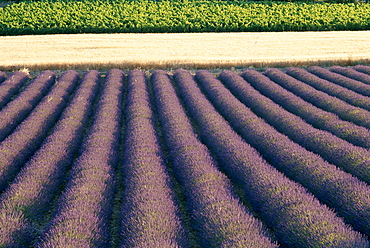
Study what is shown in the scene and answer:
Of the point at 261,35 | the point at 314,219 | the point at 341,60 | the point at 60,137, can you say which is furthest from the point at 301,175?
the point at 261,35

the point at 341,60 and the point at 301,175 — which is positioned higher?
the point at 301,175

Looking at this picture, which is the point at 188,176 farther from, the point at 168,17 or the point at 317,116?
the point at 168,17

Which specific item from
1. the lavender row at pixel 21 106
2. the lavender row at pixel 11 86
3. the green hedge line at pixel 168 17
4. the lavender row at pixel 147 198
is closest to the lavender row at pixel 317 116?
the lavender row at pixel 147 198

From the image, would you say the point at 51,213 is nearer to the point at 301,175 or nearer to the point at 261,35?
the point at 301,175

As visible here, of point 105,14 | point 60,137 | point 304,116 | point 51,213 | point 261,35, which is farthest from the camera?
point 105,14

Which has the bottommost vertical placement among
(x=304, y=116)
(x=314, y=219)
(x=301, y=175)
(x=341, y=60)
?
(x=341, y=60)

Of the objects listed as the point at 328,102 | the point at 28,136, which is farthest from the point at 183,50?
the point at 28,136

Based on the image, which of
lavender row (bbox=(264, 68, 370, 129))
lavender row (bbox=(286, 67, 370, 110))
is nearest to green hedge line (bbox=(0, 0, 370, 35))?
lavender row (bbox=(286, 67, 370, 110))
